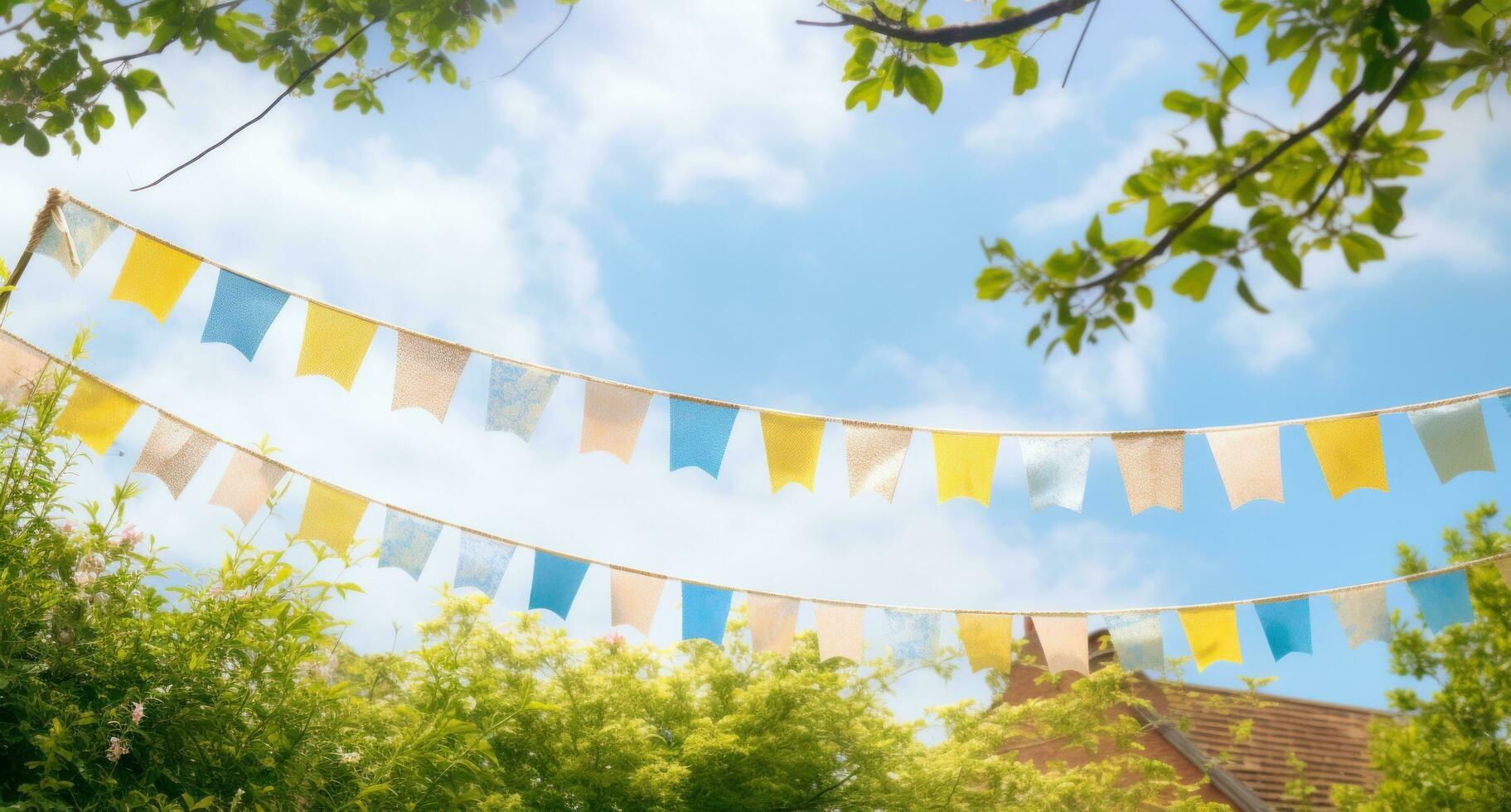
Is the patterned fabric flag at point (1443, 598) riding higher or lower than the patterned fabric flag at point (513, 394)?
higher

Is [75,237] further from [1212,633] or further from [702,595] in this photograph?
[1212,633]

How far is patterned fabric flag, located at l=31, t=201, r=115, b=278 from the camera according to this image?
441cm

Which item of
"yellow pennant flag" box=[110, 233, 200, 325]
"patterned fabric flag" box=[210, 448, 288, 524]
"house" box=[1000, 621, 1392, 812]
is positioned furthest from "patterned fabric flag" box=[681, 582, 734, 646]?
"house" box=[1000, 621, 1392, 812]

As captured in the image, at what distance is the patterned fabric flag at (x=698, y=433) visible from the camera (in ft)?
15.0

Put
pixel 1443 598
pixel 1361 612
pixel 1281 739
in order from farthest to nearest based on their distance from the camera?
pixel 1281 739, pixel 1361 612, pixel 1443 598

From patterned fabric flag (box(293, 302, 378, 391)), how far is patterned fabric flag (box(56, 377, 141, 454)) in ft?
3.76

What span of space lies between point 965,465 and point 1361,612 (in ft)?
8.89

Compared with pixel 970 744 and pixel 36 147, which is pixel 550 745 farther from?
pixel 36 147

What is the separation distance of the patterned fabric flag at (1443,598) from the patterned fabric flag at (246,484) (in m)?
6.26

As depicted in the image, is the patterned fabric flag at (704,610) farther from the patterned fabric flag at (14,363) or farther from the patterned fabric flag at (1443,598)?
the patterned fabric flag at (1443,598)

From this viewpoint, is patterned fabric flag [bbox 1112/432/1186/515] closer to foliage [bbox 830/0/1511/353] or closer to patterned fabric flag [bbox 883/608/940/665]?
patterned fabric flag [bbox 883/608/940/665]

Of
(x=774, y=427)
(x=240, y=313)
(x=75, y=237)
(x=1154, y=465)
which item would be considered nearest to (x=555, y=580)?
(x=774, y=427)

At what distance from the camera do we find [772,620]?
5.38m

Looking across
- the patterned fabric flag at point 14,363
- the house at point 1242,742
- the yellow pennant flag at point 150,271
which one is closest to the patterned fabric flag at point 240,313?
the yellow pennant flag at point 150,271
